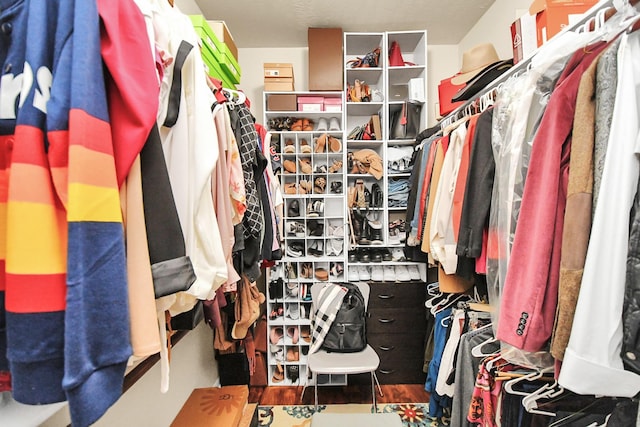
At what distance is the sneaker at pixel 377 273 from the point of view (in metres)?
2.24

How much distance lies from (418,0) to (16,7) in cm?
227

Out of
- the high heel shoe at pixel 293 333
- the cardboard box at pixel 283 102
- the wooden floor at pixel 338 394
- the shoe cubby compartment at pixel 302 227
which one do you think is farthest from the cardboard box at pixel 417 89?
the wooden floor at pixel 338 394

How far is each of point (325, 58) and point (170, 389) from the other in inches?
93.9

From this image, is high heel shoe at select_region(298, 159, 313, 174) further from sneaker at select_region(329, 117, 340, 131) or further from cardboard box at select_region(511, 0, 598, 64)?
cardboard box at select_region(511, 0, 598, 64)

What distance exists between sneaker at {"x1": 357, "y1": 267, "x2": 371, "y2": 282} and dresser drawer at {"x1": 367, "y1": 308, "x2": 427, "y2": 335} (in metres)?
0.25

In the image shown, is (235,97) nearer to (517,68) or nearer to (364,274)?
(517,68)

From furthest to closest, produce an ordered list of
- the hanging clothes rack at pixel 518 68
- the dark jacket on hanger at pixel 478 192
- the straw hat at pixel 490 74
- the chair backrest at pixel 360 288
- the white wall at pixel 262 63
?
the white wall at pixel 262 63
the chair backrest at pixel 360 288
the straw hat at pixel 490 74
the dark jacket on hanger at pixel 478 192
the hanging clothes rack at pixel 518 68

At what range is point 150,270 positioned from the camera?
531 millimetres

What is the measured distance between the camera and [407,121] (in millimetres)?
2262

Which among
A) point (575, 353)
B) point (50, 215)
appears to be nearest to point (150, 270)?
point (50, 215)

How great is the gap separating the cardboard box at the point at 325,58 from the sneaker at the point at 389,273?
4.86 ft

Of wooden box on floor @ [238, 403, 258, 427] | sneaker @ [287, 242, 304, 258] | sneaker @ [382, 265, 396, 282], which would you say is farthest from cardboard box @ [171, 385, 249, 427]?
sneaker @ [382, 265, 396, 282]

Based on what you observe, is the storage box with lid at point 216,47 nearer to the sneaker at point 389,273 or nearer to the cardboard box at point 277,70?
the cardboard box at point 277,70

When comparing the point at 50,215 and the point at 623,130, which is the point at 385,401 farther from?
the point at 50,215
